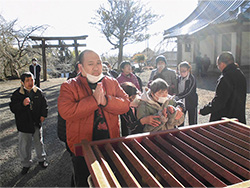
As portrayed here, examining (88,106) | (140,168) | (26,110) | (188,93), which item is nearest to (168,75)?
(188,93)

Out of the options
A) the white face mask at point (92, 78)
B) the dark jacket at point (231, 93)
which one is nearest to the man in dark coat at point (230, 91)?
the dark jacket at point (231, 93)

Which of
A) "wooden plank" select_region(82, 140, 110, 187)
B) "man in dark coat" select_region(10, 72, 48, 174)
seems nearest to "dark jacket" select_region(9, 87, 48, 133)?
"man in dark coat" select_region(10, 72, 48, 174)

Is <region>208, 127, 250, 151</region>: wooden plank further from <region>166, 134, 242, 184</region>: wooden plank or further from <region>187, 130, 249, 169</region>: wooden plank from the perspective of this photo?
<region>166, 134, 242, 184</region>: wooden plank

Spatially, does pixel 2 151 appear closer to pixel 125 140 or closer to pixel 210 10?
pixel 125 140

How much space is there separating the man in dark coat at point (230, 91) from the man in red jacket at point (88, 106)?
159cm

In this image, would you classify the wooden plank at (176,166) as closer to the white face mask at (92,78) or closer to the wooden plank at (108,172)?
the wooden plank at (108,172)

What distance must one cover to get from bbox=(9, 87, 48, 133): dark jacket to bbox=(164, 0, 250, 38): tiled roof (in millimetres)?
11931

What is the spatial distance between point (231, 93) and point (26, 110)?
2.91m

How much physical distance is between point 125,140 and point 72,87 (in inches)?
24.6

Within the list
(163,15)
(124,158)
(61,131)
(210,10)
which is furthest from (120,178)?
(210,10)

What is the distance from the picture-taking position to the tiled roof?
1202 centimetres

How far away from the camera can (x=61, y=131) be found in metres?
2.09

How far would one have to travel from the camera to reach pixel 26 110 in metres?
2.93

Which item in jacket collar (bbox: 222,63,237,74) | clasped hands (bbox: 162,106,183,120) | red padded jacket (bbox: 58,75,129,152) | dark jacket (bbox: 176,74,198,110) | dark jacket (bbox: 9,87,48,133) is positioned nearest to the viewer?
red padded jacket (bbox: 58,75,129,152)
